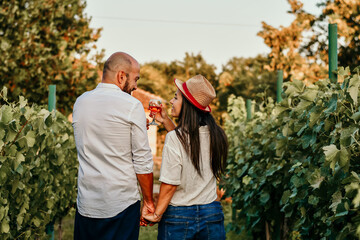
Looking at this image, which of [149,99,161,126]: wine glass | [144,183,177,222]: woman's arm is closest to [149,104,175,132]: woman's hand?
[149,99,161,126]: wine glass

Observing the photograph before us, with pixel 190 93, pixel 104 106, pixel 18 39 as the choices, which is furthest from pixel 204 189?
pixel 18 39

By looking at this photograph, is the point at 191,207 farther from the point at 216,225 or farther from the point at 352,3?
the point at 352,3

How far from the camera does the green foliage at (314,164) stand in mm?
2275

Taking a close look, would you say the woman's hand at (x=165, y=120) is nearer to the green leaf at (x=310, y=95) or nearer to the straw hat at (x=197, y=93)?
the straw hat at (x=197, y=93)

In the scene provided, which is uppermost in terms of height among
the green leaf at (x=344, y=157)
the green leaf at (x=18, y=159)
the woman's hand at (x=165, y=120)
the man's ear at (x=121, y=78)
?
the man's ear at (x=121, y=78)

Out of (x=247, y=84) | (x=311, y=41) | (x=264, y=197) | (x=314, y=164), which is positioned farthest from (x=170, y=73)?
(x=314, y=164)

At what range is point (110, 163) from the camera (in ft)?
8.77

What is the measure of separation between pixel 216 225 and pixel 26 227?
215 centimetres

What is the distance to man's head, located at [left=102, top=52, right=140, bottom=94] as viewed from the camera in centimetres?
286

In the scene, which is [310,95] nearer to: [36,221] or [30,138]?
[30,138]

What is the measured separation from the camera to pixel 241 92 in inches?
836

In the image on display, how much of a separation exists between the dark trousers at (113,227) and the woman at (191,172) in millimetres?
137

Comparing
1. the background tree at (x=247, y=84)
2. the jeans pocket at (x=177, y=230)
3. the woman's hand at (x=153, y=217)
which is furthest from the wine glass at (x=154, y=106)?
the background tree at (x=247, y=84)

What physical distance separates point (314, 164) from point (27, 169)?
7.22ft
